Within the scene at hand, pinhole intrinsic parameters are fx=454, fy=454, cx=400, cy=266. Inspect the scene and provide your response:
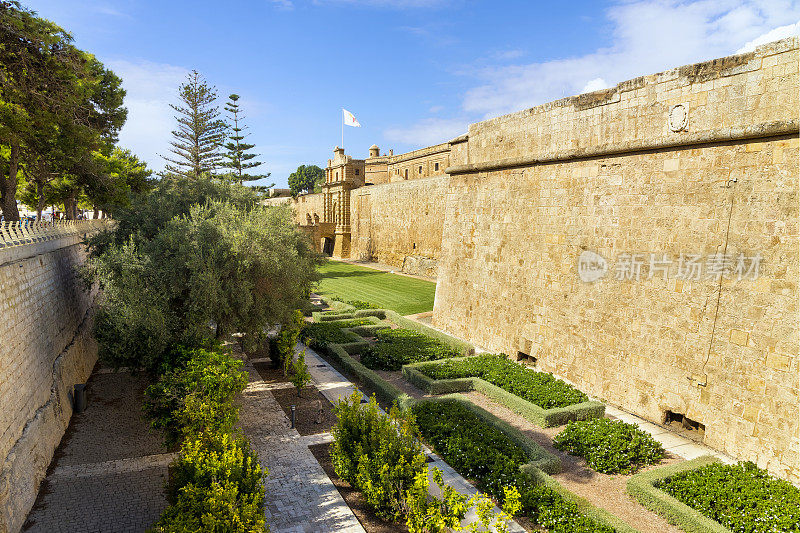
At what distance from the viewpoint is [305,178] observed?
8525cm

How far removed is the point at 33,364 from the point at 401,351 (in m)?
8.17

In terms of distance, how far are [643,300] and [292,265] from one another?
25.7 feet

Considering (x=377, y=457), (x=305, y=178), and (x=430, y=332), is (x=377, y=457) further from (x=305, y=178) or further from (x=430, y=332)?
(x=305, y=178)

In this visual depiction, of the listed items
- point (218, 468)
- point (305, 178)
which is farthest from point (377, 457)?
point (305, 178)

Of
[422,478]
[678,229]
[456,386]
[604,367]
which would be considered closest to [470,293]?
[456,386]

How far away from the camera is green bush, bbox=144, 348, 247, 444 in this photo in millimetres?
7023

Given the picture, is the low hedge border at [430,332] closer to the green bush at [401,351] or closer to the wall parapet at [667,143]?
the green bush at [401,351]

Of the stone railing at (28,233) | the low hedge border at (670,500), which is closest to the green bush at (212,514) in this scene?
the low hedge border at (670,500)

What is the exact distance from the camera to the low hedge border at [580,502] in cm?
569

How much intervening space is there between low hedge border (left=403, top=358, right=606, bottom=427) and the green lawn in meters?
7.27

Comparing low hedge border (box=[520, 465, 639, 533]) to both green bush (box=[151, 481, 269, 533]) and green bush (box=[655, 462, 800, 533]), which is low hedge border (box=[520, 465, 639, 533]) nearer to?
green bush (box=[655, 462, 800, 533])

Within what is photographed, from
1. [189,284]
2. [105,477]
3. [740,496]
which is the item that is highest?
[189,284]

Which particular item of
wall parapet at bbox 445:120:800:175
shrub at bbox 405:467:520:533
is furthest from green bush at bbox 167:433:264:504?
wall parapet at bbox 445:120:800:175

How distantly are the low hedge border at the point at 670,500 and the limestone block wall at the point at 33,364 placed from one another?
27.6 feet
